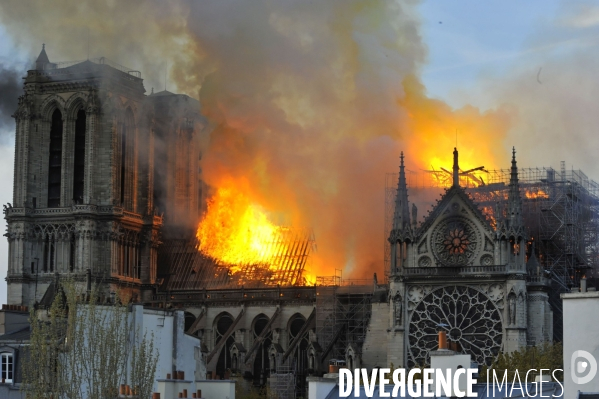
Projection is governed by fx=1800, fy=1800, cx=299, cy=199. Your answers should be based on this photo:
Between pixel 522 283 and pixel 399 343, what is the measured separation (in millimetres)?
7913

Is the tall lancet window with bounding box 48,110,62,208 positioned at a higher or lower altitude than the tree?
higher

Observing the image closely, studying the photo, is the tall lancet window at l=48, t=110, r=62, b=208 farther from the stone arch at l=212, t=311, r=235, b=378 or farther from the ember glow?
the stone arch at l=212, t=311, r=235, b=378

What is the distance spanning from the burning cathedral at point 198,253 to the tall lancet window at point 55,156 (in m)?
0.10

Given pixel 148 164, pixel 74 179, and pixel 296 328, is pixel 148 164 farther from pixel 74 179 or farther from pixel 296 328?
pixel 296 328

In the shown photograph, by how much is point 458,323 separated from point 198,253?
3099cm

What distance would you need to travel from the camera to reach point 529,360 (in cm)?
9050

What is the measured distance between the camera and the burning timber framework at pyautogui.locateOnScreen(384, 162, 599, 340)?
105 metres

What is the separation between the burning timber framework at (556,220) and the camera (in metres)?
105

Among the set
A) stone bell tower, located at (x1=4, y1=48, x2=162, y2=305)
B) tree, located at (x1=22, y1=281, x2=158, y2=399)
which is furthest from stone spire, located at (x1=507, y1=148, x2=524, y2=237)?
tree, located at (x1=22, y1=281, x2=158, y2=399)

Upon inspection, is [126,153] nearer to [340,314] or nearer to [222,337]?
[222,337]

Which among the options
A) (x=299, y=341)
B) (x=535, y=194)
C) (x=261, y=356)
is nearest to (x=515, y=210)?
(x=535, y=194)

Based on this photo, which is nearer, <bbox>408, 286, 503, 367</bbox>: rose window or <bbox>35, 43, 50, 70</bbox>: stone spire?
<bbox>408, 286, 503, 367</bbox>: rose window

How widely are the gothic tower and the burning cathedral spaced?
0.10m

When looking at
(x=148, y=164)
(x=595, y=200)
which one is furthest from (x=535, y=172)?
(x=148, y=164)
